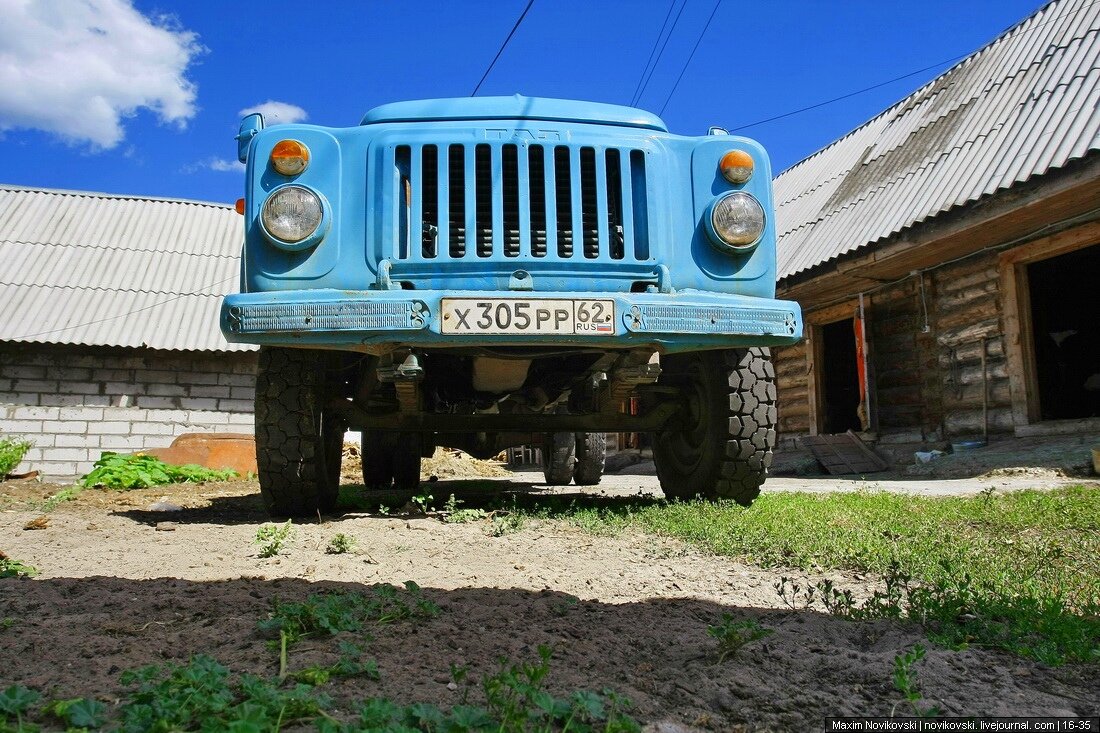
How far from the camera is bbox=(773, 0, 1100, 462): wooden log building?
7.02 m

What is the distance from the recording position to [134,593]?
2088 millimetres

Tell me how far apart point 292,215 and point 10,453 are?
29.3 feet

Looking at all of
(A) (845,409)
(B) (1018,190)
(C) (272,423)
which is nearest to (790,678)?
(C) (272,423)

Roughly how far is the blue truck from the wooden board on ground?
19.9ft

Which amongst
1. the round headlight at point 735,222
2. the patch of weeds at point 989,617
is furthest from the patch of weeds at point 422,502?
the patch of weeds at point 989,617

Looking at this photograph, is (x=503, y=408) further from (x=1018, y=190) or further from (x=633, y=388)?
(x=1018, y=190)

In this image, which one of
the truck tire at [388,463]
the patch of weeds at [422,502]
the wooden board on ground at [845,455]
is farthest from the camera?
the wooden board on ground at [845,455]

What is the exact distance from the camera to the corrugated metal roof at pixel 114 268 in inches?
445

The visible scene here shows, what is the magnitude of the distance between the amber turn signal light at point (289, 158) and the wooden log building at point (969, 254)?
564cm

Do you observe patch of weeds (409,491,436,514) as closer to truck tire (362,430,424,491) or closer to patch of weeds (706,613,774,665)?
truck tire (362,430,424,491)

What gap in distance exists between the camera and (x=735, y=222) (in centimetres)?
334

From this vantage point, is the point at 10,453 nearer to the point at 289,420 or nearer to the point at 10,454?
the point at 10,454

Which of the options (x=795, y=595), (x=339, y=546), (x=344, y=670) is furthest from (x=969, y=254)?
(x=344, y=670)

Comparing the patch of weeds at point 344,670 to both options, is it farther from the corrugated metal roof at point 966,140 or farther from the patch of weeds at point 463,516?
the corrugated metal roof at point 966,140
